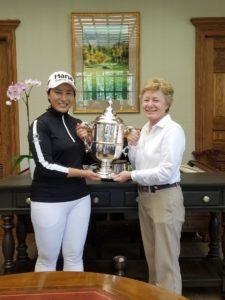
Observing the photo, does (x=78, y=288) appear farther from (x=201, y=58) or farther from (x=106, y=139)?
(x=201, y=58)

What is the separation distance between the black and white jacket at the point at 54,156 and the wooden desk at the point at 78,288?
0.72 meters

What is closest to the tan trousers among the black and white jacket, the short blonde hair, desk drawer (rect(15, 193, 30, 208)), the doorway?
the black and white jacket

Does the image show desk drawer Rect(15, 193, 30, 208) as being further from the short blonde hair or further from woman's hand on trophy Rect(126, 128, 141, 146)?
the short blonde hair

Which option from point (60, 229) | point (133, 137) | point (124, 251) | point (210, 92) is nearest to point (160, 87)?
point (133, 137)

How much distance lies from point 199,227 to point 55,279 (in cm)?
187

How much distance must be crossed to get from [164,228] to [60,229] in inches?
20.5

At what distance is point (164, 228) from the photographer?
193 centimetres

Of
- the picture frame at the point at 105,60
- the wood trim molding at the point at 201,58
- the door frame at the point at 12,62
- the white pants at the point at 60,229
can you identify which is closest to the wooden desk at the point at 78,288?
the white pants at the point at 60,229

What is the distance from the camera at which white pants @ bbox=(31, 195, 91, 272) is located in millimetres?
1884

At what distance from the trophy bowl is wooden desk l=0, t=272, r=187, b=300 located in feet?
3.03

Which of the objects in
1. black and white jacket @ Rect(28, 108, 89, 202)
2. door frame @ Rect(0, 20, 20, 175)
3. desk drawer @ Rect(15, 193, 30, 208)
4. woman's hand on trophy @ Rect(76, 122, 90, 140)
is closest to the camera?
black and white jacket @ Rect(28, 108, 89, 202)

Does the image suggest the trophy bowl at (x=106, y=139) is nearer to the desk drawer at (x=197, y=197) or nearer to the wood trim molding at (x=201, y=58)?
the desk drawer at (x=197, y=197)

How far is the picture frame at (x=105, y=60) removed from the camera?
4.13m

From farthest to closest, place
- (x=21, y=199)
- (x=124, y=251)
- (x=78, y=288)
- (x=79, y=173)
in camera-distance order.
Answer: (x=124, y=251) → (x=21, y=199) → (x=79, y=173) → (x=78, y=288)
